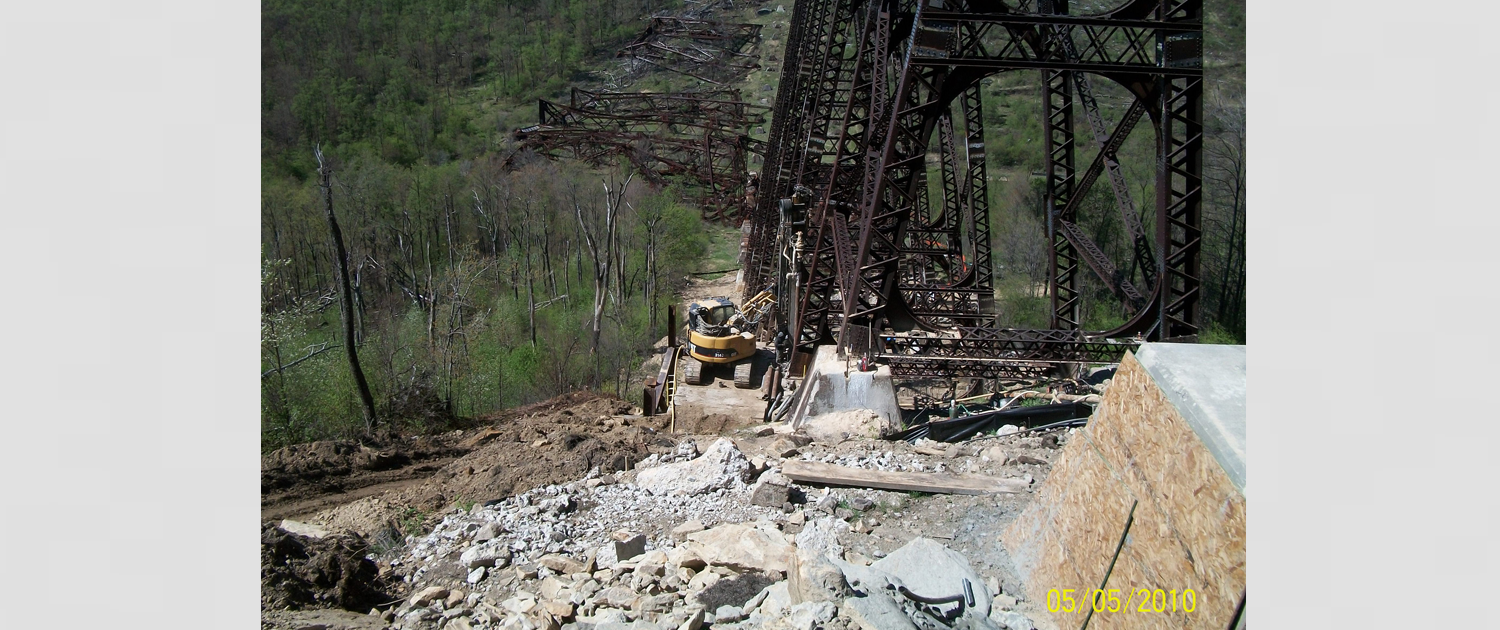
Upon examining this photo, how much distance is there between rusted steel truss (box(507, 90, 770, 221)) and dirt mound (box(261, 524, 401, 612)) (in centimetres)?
3625

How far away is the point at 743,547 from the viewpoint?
21.3ft

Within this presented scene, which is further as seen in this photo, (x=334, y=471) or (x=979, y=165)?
(x=979, y=165)

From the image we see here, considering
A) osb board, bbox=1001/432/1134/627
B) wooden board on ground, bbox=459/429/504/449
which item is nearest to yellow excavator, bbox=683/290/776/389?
wooden board on ground, bbox=459/429/504/449

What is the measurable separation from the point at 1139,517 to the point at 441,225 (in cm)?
4154

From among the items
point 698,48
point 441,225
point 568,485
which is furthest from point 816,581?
point 698,48

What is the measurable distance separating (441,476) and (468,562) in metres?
3.91

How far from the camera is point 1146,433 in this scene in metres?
4.83

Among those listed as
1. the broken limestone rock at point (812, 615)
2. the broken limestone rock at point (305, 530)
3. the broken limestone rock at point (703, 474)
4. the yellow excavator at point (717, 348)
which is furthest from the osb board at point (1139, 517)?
the yellow excavator at point (717, 348)

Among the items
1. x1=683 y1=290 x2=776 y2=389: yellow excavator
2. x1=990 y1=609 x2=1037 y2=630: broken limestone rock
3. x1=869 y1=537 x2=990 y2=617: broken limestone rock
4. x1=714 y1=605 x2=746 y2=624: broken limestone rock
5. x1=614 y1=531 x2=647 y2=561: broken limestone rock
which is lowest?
x1=683 y1=290 x2=776 y2=389: yellow excavator

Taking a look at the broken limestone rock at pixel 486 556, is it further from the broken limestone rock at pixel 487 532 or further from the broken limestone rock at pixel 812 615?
the broken limestone rock at pixel 812 615

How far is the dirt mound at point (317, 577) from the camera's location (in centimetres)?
681

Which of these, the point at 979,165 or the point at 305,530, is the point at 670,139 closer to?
the point at 979,165

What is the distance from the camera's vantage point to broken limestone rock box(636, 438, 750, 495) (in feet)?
28.0
